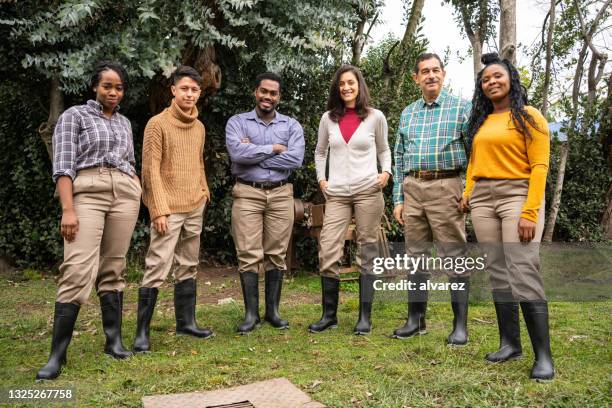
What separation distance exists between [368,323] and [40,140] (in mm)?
5503

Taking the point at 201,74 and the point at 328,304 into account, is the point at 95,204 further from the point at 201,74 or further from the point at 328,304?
the point at 201,74

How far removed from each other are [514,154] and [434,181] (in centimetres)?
72

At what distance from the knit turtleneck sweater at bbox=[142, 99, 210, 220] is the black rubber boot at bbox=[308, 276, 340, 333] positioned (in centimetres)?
118

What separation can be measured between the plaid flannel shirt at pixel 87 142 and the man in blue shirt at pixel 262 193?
945 mm

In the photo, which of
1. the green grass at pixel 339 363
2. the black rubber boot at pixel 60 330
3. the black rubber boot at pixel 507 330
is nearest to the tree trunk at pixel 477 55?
the green grass at pixel 339 363

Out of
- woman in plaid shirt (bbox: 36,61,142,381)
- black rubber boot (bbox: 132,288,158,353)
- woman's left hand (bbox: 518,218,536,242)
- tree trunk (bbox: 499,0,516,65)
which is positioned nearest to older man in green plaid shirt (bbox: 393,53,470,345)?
woman's left hand (bbox: 518,218,536,242)

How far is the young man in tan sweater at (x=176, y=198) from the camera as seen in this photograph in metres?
4.00

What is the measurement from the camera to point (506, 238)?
3354 mm

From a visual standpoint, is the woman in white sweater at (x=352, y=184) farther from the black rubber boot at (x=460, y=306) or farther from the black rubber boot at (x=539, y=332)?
the black rubber boot at (x=539, y=332)

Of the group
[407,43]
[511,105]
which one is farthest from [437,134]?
[407,43]

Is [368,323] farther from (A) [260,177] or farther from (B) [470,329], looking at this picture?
(A) [260,177]

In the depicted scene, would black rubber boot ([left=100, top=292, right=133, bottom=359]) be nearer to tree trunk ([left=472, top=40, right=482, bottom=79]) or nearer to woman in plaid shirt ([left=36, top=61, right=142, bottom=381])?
woman in plaid shirt ([left=36, top=61, right=142, bottom=381])

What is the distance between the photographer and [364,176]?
4293 mm

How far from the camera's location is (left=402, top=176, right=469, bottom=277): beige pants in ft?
13.0
